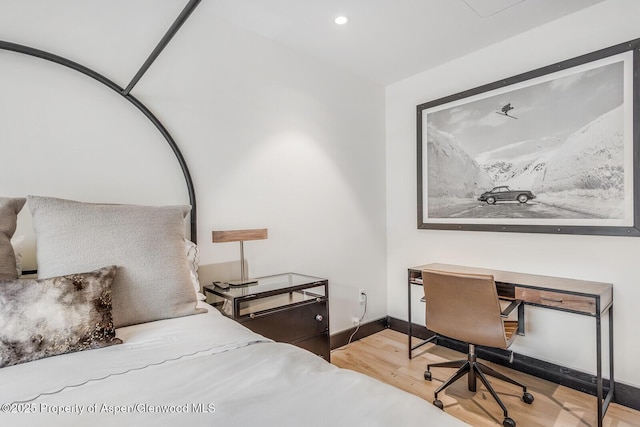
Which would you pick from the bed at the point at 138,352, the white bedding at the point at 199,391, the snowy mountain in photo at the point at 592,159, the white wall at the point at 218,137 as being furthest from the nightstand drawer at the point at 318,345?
the snowy mountain in photo at the point at 592,159

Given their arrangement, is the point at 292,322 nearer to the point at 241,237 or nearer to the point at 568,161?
the point at 241,237

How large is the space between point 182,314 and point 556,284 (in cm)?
223

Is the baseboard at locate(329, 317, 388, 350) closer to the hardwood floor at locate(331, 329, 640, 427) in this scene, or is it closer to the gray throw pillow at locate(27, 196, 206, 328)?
the hardwood floor at locate(331, 329, 640, 427)

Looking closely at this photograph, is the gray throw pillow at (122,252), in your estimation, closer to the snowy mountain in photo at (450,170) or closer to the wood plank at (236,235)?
the wood plank at (236,235)

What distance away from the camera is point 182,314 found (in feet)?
4.50

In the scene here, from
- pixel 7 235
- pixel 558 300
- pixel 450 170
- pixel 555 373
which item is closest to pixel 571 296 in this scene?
pixel 558 300

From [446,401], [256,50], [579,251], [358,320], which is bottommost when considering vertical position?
[446,401]

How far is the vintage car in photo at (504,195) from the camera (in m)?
2.52

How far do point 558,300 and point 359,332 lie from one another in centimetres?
166

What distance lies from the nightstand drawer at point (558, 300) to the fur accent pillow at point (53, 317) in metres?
2.28

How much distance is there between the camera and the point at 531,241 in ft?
8.24

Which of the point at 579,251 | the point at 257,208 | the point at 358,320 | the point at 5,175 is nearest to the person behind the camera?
the point at 5,175

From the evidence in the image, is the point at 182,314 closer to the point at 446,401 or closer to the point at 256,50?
the point at 446,401

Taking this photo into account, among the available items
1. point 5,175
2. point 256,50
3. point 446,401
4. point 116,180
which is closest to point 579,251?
point 446,401
